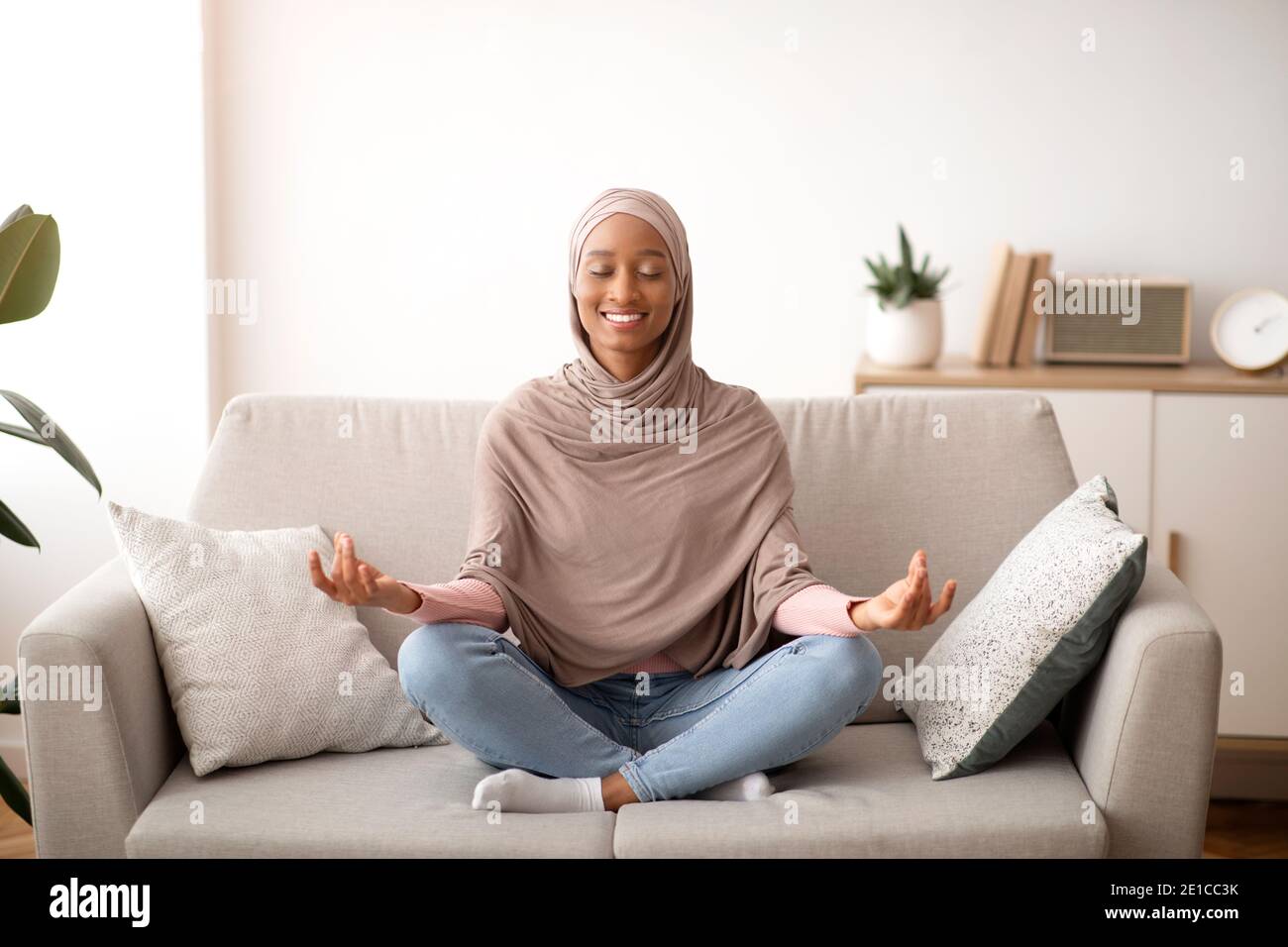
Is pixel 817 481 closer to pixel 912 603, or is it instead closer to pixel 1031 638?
pixel 1031 638

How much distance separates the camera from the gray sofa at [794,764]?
1871 mm

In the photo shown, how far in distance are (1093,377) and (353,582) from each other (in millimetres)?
2011

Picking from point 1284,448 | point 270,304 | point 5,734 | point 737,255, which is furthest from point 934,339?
point 5,734

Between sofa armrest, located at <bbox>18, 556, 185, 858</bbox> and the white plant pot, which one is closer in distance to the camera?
sofa armrest, located at <bbox>18, 556, 185, 858</bbox>

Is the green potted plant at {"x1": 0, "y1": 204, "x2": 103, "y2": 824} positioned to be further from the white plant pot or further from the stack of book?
the stack of book

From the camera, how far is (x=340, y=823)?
1896 mm

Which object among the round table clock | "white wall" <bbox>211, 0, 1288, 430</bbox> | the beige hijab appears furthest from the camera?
"white wall" <bbox>211, 0, 1288, 430</bbox>

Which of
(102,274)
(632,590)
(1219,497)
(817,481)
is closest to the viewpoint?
(632,590)

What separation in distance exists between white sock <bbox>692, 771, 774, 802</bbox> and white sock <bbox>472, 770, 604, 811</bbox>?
0.16 metres

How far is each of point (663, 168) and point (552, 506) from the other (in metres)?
1.60

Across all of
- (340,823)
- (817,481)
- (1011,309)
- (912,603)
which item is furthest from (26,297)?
(1011,309)

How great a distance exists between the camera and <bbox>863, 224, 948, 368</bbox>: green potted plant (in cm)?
332

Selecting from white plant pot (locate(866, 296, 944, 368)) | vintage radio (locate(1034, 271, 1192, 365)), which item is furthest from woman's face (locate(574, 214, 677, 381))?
vintage radio (locate(1034, 271, 1192, 365))

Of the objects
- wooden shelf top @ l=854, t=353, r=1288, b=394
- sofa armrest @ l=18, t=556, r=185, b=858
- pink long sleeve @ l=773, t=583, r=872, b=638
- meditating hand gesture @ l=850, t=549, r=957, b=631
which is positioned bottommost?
sofa armrest @ l=18, t=556, r=185, b=858
